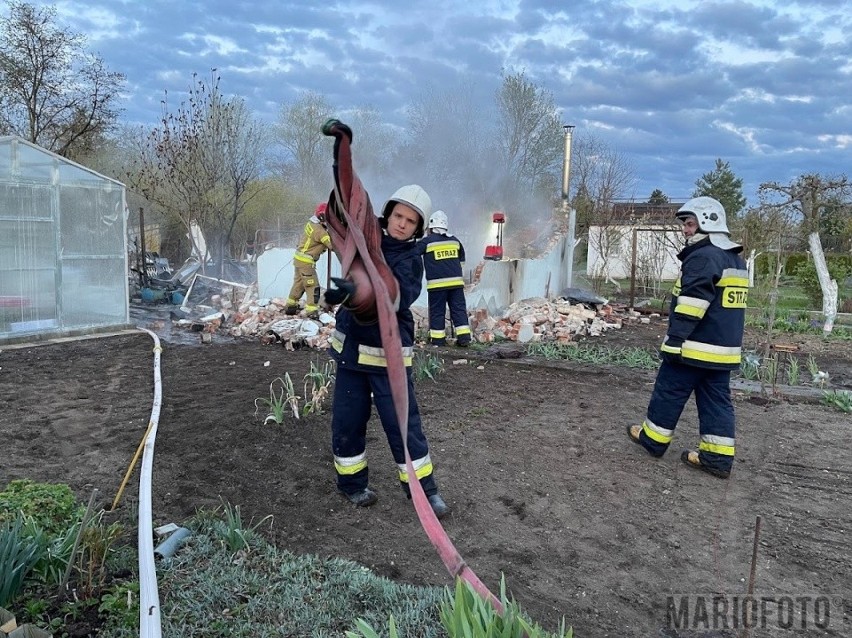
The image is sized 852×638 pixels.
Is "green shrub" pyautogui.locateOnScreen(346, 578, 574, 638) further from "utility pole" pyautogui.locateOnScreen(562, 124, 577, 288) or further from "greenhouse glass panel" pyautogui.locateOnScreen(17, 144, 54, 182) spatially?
"utility pole" pyautogui.locateOnScreen(562, 124, 577, 288)

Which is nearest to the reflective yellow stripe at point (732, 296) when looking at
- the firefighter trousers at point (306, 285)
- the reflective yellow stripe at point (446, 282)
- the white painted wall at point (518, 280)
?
the reflective yellow stripe at point (446, 282)

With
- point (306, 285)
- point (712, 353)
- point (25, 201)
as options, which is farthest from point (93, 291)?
point (712, 353)

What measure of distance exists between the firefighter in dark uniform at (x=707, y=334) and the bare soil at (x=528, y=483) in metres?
0.37

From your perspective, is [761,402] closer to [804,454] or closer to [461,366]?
[804,454]

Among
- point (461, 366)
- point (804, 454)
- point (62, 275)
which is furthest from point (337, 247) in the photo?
point (62, 275)

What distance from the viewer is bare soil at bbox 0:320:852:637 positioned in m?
2.85

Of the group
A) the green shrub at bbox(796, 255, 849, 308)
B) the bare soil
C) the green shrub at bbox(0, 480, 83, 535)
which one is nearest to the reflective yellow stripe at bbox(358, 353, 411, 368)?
the bare soil

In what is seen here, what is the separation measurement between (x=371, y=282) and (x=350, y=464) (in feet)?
4.51

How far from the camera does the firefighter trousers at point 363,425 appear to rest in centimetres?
326

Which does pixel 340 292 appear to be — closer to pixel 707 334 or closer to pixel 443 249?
pixel 707 334

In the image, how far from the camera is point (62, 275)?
9.05 meters

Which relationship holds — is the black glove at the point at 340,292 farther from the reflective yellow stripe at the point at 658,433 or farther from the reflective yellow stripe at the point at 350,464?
the reflective yellow stripe at the point at 658,433

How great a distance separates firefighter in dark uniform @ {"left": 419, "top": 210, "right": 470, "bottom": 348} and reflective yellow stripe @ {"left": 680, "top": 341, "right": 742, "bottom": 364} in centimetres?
391

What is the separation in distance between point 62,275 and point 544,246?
35.2 ft
